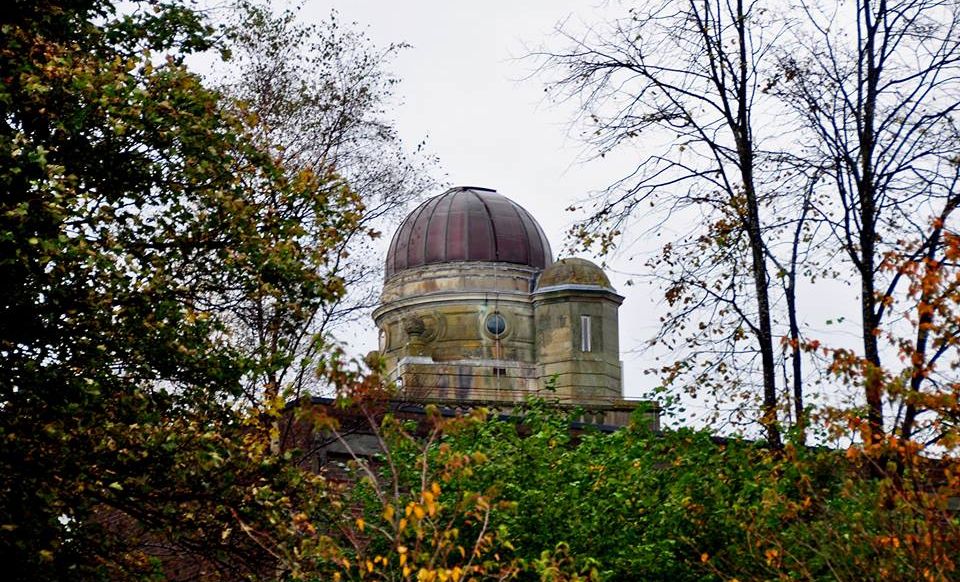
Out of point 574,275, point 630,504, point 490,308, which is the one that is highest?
point 574,275

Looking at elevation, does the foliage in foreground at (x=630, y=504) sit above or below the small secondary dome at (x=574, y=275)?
below

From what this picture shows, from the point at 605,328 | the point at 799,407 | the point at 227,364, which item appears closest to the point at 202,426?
the point at 227,364

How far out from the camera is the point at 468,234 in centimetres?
5088

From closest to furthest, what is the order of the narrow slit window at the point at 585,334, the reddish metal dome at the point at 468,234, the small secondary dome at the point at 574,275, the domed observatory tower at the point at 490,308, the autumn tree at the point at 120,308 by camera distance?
1. the autumn tree at the point at 120,308
2. the domed observatory tower at the point at 490,308
3. the narrow slit window at the point at 585,334
4. the small secondary dome at the point at 574,275
5. the reddish metal dome at the point at 468,234

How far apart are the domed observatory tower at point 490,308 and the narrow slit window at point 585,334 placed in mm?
33

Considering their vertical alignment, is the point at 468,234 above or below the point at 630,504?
above

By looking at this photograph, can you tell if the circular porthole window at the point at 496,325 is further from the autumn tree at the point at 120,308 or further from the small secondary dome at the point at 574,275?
the autumn tree at the point at 120,308

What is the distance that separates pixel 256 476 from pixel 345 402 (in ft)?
16.7

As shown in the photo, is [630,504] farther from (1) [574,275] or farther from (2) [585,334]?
(1) [574,275]

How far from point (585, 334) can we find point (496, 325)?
10.6 feet

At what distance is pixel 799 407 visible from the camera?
806 inches

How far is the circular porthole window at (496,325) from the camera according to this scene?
4994 centimetres

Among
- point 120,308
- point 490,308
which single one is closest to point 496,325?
point 490,308

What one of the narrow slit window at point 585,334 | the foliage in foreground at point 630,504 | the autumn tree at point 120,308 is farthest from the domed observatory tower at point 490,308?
the autumn tree at point 120,308
